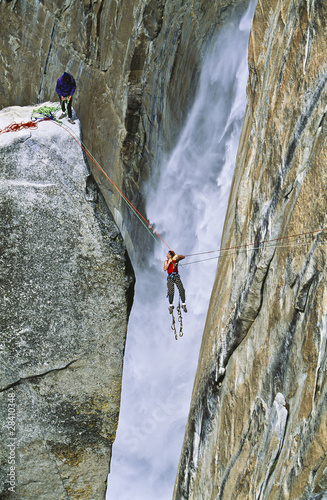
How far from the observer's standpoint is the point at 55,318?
27.3 ft

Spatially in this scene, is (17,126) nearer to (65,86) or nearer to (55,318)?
(65,86)

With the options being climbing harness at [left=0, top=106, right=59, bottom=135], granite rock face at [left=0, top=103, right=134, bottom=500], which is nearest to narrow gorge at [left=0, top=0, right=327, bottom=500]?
granite rock face at [left=0, top=103, right=134, bottom=500]

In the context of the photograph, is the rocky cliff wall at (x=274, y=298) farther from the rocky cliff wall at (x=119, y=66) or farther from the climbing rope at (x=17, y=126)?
the climbing rope at (x=17, y=126)

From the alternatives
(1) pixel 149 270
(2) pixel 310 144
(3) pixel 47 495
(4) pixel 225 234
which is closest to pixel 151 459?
(3) pixel 47 495

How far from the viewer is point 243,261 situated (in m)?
6.76

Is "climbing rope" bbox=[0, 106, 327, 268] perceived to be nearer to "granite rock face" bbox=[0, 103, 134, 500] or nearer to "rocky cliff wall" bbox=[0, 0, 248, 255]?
"rocky cliff wall" bbox=[0, 0, 248, 255]

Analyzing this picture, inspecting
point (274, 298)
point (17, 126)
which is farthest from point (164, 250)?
point (274, 298)

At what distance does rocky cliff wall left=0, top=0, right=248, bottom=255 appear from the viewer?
9141 mm

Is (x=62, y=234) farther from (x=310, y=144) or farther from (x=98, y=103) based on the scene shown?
(x=310, y=144)

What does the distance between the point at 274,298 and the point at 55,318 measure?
3695 millimetres

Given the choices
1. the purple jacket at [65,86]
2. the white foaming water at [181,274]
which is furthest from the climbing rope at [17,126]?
the white foaming water at [181,274]

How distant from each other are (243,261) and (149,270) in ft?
15.6

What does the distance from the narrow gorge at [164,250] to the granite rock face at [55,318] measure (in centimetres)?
2

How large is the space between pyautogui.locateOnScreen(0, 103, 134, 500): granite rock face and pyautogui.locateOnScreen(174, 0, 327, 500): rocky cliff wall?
1542 mm
